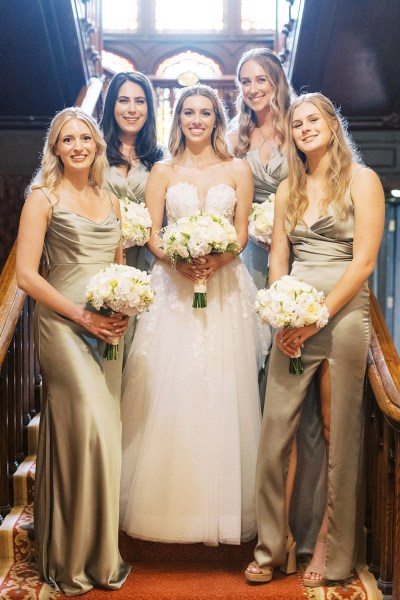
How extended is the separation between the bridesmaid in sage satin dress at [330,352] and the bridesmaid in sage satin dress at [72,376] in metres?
0.66

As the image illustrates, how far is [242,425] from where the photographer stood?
12.0ft

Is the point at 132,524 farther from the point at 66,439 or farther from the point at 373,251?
the point at 373,251

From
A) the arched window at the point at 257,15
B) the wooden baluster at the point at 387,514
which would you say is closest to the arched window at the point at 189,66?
the arched window at the point at 257,15

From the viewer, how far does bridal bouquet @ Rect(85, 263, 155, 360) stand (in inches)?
124

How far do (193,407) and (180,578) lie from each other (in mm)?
755

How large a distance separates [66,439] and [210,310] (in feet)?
3.23

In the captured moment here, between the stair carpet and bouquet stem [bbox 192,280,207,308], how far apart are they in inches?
43.7

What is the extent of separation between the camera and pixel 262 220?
3.81m

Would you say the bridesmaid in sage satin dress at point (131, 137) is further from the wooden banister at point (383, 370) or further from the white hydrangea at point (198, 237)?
the wooden banister at point (383, 370)

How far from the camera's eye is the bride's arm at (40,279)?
3.27 meters

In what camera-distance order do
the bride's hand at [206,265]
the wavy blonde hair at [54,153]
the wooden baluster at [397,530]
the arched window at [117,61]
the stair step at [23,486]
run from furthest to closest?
the arched window at [117,61]
the stair step at [23,486]
the bride's hand at [206,265]
the wavy blonde hair at [54,153]
the wooden baluster at [397,530]

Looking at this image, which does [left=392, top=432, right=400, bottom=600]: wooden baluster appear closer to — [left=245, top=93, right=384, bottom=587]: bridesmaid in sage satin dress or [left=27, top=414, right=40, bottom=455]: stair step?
[left=245, top=93, right=384, bottom=587]: bridesmaid in sage satin dress

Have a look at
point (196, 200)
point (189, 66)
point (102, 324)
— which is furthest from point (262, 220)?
point (189, 66)

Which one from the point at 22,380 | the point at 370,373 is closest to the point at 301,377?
the point at 370,373
